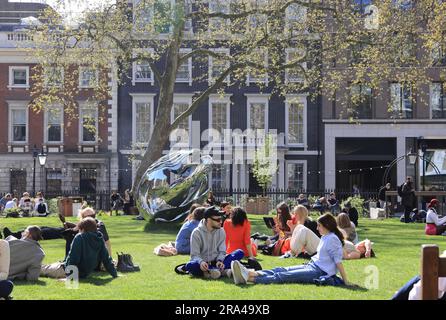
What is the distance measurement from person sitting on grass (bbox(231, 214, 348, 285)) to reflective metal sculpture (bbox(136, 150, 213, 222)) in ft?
37.0

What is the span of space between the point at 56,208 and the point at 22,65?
51.4 ft

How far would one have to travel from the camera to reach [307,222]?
15391 millimetres

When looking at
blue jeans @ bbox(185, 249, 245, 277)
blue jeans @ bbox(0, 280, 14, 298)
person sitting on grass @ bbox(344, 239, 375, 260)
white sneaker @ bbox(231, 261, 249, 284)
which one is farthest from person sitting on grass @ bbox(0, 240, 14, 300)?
person sitting on grass @ bbox(344, 239, 375, 260)

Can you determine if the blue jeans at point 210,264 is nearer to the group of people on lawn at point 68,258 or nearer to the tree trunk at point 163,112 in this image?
the group of people on lawn at point 68,258

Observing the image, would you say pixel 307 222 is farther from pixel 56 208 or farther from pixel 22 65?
pixel 22 65

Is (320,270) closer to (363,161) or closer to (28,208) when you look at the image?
(28,208)

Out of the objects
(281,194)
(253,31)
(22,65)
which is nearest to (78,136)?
(22,65)

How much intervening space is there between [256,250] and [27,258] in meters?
5.43

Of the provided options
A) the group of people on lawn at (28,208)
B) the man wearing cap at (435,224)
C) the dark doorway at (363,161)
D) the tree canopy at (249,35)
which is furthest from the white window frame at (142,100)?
the man wearing cap at (435,224)

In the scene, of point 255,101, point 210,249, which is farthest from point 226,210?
point 255,101

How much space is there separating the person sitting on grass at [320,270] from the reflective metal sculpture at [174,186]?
11.3m

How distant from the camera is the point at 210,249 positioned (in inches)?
492

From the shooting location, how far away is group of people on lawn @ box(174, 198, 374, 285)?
37.4 feet

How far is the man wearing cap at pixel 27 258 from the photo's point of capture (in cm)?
1186
